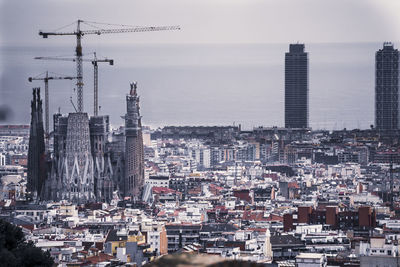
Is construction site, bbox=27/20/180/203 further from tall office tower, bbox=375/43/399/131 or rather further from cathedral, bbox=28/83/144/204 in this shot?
tall office tower, bbox=375/43/399/131

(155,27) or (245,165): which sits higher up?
(155,27)

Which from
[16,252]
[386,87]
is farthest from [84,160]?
[386,87]

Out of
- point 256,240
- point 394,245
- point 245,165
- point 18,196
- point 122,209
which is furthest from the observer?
point 245,165

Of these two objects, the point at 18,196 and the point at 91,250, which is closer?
the point at 91,250

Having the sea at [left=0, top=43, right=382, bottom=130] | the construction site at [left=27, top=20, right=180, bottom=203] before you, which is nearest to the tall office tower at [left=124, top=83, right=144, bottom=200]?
the construction site at [left=27, top=20, right=180, bottom=203]

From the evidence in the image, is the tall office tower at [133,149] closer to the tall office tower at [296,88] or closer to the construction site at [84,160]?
the construction site at [84,160]

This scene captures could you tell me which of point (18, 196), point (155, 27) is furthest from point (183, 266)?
point (155, 27)

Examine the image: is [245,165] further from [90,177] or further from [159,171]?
[90,177]
